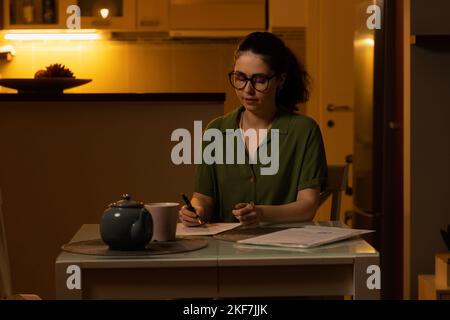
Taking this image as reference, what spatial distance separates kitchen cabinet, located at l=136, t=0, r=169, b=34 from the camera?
5125mm

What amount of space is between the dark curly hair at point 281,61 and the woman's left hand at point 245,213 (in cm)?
49

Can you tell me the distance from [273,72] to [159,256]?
822mm

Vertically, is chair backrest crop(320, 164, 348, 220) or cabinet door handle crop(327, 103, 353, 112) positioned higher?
cabinet door handle crop(327, 103, 353, 112)

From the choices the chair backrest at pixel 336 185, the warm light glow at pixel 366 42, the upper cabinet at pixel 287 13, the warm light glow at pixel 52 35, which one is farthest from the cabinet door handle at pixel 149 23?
the chair backrest at pixel 336 185

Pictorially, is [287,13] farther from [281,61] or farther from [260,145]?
[260,145]

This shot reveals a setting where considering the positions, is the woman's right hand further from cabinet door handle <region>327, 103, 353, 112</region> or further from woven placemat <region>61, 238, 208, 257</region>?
cabinet door handle <region>327, 103, 353, 112</region>

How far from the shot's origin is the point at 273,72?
2.29 m

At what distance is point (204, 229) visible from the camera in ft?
6.44

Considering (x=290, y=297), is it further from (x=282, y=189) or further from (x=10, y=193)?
(x=10, y=193)

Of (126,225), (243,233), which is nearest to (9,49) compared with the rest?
(243,233)

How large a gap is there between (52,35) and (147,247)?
3830 millimetres

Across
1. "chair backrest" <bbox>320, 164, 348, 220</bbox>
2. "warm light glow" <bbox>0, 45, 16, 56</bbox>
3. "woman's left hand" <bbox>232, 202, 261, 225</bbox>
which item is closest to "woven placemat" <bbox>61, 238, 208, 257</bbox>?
"woman's left hand" <bbox>232, 202, 261, 225</bbox>

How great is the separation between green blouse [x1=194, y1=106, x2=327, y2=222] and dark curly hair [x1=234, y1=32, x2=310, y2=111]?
12cm

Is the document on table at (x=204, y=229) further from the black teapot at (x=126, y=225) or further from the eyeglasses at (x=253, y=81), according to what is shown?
the eyeglasses at (x=253, y=81)
